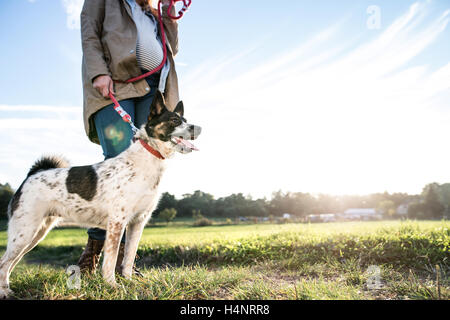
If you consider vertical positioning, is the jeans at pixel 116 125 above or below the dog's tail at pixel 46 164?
above

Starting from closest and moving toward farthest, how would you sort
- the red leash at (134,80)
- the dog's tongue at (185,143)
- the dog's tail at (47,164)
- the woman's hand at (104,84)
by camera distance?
the dog's tongue at (185,143)
the red leash at (134,80)
the woman's hand at (104,84)
the dog's tail at (47,164)

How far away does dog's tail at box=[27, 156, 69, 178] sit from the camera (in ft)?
11.6

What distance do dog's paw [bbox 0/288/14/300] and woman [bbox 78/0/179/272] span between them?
0.84 metres

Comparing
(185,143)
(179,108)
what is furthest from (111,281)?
(179,108)

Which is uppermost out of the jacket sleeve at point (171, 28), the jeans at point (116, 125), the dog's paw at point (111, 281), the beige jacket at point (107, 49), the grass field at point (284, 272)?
the jacket sleeve at point (171, 28)

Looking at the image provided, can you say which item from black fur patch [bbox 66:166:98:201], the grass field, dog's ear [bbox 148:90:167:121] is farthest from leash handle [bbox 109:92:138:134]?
the grass field

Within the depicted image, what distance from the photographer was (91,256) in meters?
3.79

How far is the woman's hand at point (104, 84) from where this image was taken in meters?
3.38

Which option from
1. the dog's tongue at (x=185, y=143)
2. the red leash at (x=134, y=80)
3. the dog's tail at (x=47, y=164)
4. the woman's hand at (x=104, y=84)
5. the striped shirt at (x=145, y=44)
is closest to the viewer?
the dog's tongue at (x=185, y=143)

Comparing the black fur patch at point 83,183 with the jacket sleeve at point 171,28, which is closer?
the black fur patch at point 83,183

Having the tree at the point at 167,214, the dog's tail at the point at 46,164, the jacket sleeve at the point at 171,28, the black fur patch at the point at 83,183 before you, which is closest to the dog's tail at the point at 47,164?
the dog's tail at the point at 46,164

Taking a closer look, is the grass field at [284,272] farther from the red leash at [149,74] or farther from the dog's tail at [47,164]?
the red leash at [149,74]
